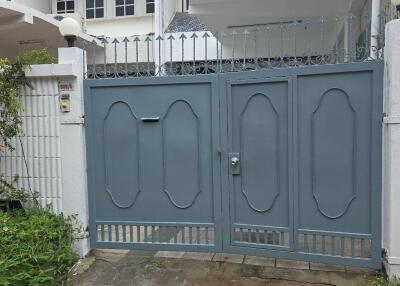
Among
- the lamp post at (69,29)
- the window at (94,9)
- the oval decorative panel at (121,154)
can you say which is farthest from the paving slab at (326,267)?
the window at (94,9)

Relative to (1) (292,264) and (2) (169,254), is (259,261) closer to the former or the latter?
(1) (292,264)

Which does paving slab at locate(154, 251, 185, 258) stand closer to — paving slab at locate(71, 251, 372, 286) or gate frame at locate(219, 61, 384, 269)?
paving slab at locate(71, 251, 372, 286)

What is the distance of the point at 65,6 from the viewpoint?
503 inches

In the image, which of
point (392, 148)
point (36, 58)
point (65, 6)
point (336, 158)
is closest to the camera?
point (392, 148)

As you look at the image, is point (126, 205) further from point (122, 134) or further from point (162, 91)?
point (162, 91)

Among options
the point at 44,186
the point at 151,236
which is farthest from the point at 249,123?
the point at 44,186

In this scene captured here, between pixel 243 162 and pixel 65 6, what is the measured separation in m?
11.5

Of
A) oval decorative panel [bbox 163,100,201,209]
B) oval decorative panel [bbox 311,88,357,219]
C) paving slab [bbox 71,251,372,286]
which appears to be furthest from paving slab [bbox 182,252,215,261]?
oval decorative panel [bbox 311,88,357,219]

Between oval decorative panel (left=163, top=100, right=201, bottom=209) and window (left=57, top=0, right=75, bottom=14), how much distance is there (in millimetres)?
10649

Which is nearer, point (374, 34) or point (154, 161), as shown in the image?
point (374, 34)

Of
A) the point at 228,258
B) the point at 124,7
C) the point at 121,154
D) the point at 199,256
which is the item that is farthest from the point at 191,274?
the point at 124,7

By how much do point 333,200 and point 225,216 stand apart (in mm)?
1091

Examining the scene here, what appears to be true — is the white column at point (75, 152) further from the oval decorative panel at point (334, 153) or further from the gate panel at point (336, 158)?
the oval decorative panel at point (334, 153)

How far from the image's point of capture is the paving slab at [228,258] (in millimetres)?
3877
